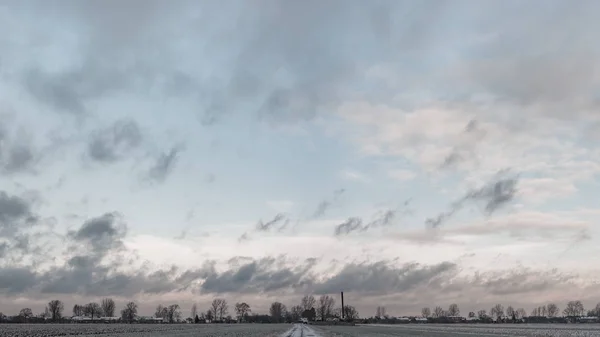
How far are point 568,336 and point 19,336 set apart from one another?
9451 cm

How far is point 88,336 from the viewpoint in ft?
325

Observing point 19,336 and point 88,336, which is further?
point 88,336

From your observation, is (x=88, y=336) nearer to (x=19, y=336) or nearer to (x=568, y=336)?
(x=19, y=336)

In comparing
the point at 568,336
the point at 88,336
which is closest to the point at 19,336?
the point at 88,336

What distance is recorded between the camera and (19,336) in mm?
92125

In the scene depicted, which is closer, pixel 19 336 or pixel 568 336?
pixel 19 336

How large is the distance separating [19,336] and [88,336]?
448 inches

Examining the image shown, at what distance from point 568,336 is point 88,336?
280 feet
